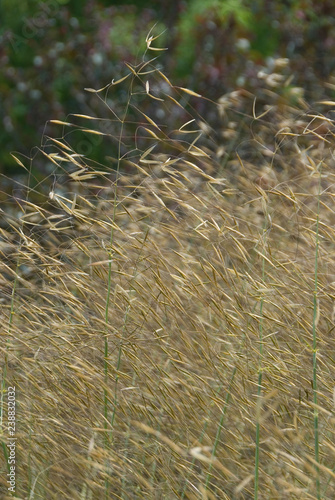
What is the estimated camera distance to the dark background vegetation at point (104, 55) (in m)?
5.21

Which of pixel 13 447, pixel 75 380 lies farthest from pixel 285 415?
pixel 13 447

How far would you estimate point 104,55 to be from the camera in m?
5.29

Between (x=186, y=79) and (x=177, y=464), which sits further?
(x=186, y=79)

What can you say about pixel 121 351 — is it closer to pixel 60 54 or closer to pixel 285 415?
pixel 285 415

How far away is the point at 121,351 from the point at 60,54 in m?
3.72

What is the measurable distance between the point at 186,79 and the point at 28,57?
1.06 meters

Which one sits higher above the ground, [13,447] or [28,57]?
[13,447]

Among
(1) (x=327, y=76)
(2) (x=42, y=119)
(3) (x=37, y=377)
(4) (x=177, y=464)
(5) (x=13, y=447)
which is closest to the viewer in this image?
(4) (x=177, y=464)

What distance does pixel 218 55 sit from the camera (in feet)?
17.3

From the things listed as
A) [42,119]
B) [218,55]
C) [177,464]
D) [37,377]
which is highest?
[177,464]

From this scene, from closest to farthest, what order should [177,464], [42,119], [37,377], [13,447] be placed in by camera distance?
[177,464]
[13,447]
[37,377]
[42,119]

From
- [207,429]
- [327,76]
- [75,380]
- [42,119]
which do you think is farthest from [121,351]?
[327,76]

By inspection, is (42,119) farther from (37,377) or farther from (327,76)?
(37,377)

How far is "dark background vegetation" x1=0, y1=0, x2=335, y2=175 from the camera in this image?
17.1ft
